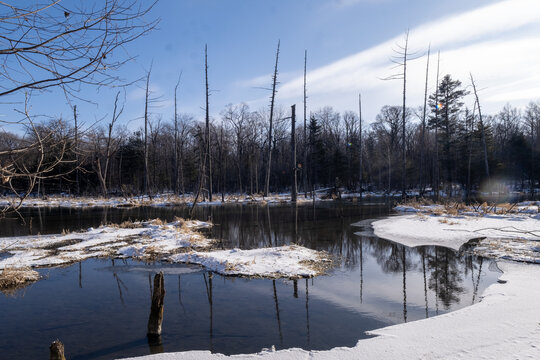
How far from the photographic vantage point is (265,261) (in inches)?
350

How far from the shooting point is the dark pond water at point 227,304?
484cm

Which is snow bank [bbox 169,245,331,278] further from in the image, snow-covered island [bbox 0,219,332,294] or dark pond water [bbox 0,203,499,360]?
dark pond water [bbox 0,203,499,360]

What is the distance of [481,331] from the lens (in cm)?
452

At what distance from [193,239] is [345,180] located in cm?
4217

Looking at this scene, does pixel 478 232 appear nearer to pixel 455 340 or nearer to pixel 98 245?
pixel 455 340

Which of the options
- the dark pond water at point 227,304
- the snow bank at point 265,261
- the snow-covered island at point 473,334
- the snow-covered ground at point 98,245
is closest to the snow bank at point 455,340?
the snow-covered island at point 473,334

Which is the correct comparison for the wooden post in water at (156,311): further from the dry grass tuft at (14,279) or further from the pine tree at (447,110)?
the pine tree at (447,110)

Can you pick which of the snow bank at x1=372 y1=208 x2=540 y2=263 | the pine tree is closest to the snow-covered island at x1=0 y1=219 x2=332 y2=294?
the snow bank at x1=372 y1=208 x2=540 y2=263

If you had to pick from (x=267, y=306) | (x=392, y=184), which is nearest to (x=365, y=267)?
(x=267, y=306)

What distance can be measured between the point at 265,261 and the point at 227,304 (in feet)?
8.86

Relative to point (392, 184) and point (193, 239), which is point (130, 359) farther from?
point (392, 184)

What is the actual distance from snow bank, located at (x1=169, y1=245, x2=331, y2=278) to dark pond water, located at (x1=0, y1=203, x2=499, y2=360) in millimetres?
405

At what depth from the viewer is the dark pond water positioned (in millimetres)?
4844

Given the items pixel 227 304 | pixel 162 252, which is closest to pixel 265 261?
pixel 227 304
